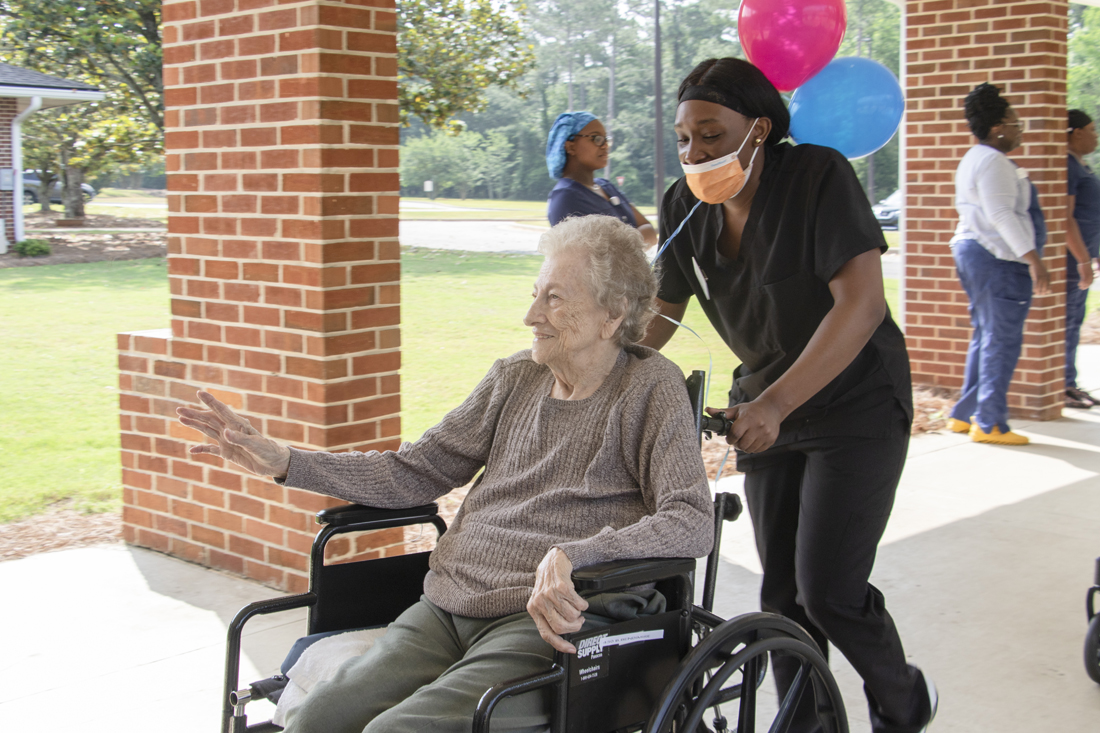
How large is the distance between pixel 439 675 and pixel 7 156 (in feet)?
56.7

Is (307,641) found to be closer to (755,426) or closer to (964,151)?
(755,426)

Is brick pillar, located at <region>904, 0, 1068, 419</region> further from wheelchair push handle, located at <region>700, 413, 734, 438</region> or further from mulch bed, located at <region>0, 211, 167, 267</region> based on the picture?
mulch bed, located at <region>0, 211, 167, 267</region>

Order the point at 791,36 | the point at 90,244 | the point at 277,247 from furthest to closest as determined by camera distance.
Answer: the point at 90,244 → the point at 277,247 → the point at 791,36

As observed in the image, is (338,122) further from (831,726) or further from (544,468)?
(831,726)

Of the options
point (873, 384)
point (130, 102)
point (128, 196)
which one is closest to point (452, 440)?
point (873, 384)

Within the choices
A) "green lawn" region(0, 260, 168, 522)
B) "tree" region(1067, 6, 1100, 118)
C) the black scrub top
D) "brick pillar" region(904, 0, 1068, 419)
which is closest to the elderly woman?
the black scrub top

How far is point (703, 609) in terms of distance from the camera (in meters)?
2.00

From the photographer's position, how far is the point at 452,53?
42.0 feet

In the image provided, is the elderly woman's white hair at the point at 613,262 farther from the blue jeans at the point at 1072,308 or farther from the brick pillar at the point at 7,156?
the brick pillar at the point at 7,156

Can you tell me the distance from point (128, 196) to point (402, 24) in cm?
→ 2130

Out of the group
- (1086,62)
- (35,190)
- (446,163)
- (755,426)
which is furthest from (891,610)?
(1086,62)

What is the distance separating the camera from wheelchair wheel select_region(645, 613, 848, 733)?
171 cm

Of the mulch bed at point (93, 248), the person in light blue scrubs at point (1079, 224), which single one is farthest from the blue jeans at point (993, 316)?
the mulch bed at point (93, 248)

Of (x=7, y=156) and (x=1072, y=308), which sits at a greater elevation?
(x=7, y=156)
